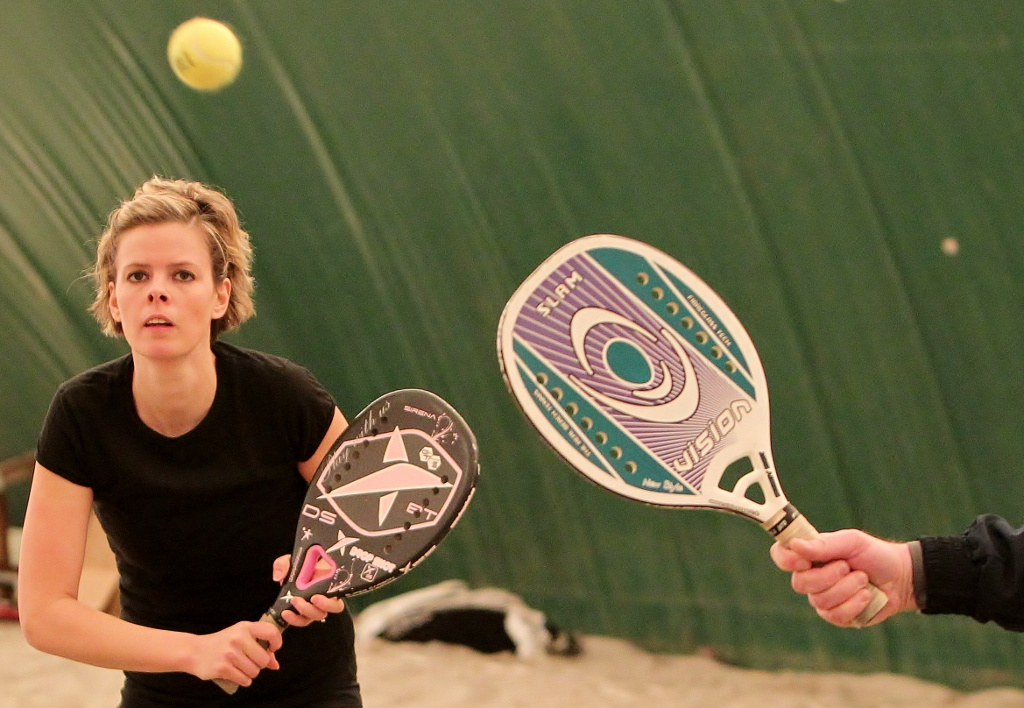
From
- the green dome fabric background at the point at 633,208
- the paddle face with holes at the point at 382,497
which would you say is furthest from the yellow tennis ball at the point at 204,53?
the paddle face with holes at the point at 382,497

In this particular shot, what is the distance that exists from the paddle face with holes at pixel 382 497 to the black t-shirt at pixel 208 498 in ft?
0.30

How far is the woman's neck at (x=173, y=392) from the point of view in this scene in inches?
75.3

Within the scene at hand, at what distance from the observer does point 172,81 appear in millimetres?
3973

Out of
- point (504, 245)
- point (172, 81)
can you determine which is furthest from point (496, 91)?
point (172, 81)

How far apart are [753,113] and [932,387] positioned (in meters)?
0.94

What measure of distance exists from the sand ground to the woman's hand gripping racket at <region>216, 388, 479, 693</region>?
1.88 metres

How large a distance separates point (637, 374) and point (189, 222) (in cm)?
80

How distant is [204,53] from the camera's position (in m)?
3.93

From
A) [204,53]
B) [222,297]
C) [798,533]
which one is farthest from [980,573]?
[204,53]

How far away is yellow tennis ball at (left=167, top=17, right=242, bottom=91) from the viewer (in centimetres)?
390

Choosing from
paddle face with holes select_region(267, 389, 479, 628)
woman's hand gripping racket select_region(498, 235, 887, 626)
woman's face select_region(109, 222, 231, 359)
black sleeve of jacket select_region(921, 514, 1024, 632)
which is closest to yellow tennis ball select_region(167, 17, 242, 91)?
woman's face select_region(109, 222, 231, 359)

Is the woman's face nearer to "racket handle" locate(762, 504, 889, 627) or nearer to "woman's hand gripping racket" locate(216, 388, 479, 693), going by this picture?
"woman's hand gripping racket" locate(216, 388, 479, 693)

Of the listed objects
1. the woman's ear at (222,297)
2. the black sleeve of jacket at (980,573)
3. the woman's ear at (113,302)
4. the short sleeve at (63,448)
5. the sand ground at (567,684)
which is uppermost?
the woman's ear at (113,302)

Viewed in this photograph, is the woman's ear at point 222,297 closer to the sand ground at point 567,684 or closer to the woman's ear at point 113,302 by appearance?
the woman's ear at point 113,302
